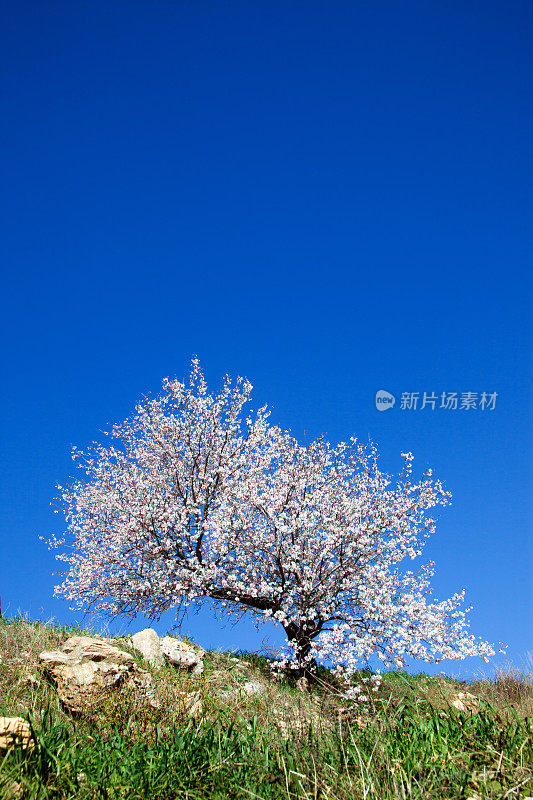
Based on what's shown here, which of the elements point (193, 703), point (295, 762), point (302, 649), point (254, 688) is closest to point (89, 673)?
point (193, 703)

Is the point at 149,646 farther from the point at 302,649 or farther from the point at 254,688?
the point at 302,649

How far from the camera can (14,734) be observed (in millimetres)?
5004

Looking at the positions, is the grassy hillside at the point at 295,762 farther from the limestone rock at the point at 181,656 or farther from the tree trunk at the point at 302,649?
the tree trunk at the point at 302,649

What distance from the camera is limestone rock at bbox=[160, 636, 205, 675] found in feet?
39.9

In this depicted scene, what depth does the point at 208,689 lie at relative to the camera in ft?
34.5

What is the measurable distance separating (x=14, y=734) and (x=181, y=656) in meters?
7.81

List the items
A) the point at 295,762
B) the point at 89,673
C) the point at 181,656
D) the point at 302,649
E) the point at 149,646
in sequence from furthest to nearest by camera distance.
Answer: the point at 302,649
the point at 149,646
the point at 181,656
the point at 89,673
the point at 295,762

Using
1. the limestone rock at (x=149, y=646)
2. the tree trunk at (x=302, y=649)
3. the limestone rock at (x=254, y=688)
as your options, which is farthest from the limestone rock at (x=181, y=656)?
the tree trunk at (x=302, y=649)

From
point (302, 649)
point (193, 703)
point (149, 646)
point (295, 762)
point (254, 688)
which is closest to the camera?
point (295, 762)

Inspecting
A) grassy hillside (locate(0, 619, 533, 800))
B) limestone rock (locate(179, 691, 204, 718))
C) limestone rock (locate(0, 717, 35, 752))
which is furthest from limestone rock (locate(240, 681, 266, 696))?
limestone rock (locate(0, 717, 35, 752))

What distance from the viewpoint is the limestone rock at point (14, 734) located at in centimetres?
500

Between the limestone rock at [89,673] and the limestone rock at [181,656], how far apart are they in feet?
7.96

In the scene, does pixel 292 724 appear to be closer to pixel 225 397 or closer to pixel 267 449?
pixel 267 449

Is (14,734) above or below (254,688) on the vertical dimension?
below
